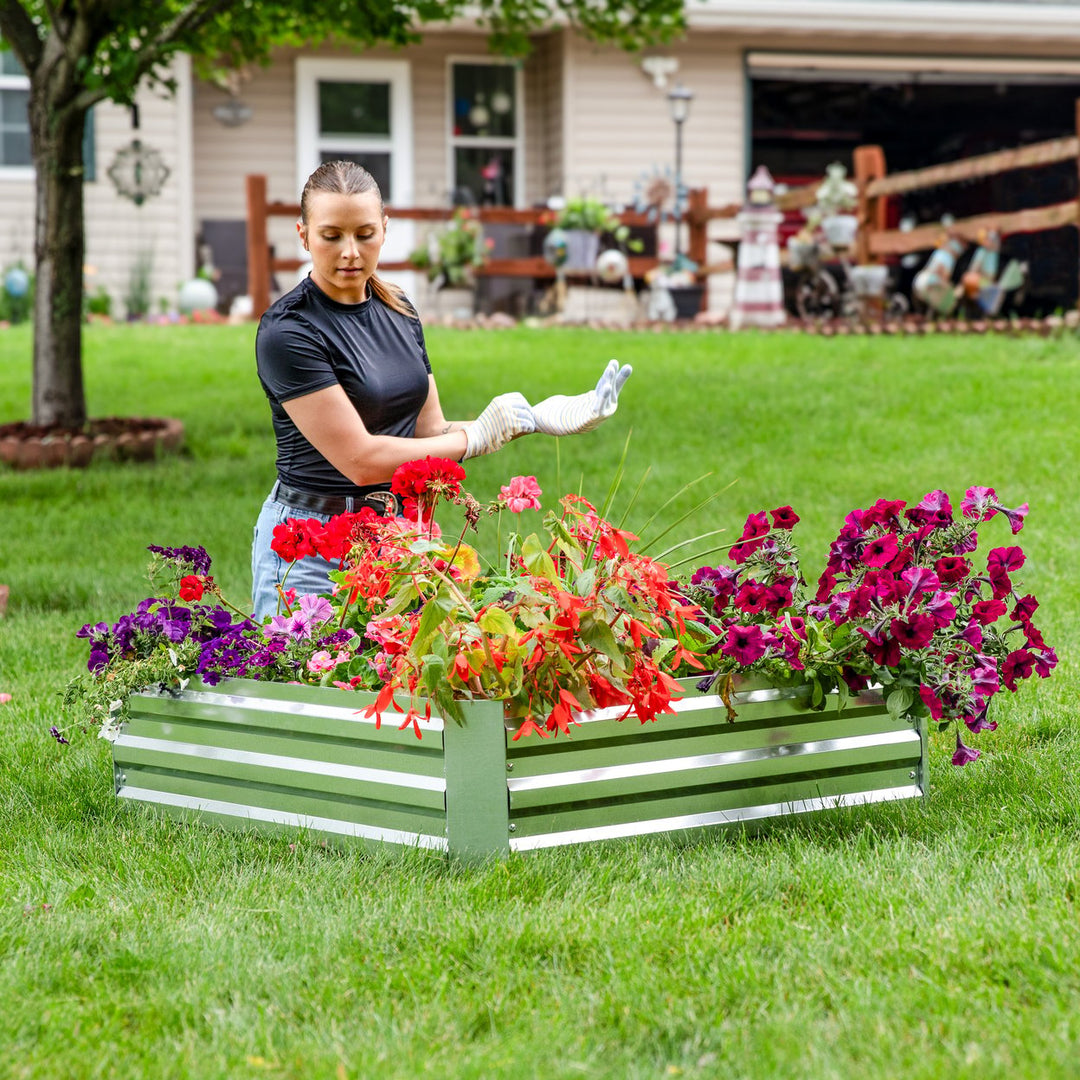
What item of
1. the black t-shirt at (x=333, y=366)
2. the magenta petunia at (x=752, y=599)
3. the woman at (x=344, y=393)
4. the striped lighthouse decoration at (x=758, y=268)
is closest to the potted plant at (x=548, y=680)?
the magenta petunia at (x=752, y=599)

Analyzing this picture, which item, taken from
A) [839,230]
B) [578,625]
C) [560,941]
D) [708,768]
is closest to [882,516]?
[708,768]

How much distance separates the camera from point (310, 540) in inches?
110

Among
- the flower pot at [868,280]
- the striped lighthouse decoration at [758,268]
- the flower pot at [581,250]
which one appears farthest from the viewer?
the flower pot at [581,250]

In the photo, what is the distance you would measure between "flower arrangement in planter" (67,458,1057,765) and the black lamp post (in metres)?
10.9

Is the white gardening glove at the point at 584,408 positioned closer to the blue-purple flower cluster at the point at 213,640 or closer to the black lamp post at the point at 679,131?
the blue-purple flower cluster at the point at 213,640

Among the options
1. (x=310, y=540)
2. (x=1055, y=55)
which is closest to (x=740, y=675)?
(x=310, y=540)

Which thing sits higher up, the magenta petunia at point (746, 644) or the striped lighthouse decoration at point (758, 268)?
the striped lighthouse decoration at point (758, 268)

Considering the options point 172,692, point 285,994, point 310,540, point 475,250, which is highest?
point 475,250

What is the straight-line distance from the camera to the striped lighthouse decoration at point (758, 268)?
11695 mm

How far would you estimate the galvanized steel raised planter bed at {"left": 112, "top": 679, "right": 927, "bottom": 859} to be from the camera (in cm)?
253

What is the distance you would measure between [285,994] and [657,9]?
263 inches

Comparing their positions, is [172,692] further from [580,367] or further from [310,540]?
[580,367]

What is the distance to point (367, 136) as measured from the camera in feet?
52.2

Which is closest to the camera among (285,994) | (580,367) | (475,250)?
(285,994)
